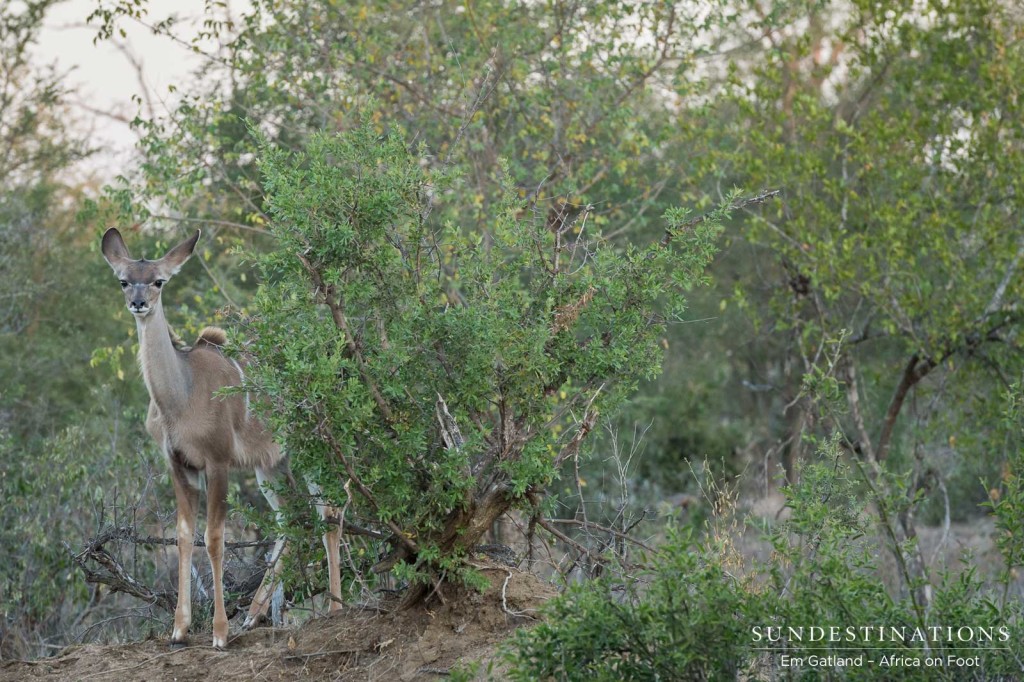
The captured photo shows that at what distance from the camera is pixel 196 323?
10.2m

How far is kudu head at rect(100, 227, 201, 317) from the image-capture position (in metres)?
7.05

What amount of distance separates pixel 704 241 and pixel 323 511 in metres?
2.54

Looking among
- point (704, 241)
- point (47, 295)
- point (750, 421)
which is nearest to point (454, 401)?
point (704, 241)

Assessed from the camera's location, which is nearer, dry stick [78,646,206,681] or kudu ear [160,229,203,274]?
dry stick [78,646,206,681]

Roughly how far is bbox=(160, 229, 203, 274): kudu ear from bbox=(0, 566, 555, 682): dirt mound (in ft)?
7.06

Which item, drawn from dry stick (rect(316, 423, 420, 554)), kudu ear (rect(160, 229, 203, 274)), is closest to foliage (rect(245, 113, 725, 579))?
dry stick (rect(316, 423, 420, 554))

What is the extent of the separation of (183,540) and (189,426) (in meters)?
0.66

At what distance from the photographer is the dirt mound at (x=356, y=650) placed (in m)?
6.36

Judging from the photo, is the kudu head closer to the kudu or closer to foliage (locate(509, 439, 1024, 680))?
the kudu

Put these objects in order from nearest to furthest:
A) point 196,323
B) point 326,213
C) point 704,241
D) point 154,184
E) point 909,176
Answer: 1. point 326,213
2. point 704,241
3. point 196,323
4. point 154,184
5. point 909,176

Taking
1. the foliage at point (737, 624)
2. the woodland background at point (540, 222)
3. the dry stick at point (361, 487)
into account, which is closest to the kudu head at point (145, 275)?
the woodland background at point (540, 222)

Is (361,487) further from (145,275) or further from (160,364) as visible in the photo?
(145,275)

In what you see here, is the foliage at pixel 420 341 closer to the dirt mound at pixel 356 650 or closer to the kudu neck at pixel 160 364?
the dirt mound at pixel 356 650

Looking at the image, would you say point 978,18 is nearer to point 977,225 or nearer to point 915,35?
point 915,35
